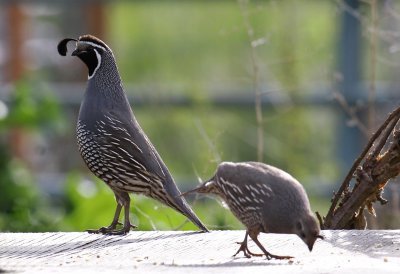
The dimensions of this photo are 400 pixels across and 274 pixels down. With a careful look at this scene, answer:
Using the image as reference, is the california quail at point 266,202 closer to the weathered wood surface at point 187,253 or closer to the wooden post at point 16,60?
the weathered wood surface at point 187,253

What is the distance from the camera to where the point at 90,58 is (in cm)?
512

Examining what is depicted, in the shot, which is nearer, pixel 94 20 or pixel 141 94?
pixel 141 94

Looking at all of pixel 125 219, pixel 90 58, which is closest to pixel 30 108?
pixel 90 58

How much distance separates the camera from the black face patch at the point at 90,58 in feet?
16.7

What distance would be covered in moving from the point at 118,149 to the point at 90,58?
1.51 ft

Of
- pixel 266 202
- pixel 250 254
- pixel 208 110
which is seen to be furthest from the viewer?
pixel 208 110

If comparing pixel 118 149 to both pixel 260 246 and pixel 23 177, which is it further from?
pixel 23 177

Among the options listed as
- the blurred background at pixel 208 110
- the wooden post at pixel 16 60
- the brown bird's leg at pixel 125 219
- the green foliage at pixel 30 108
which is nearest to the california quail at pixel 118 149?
the brown bird's leg at pixel 125 219

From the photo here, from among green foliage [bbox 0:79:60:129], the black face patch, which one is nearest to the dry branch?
the black face patch

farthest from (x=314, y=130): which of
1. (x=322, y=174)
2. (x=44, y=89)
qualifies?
(x=44, y=89)

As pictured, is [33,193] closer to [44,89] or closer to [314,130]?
[44,89]

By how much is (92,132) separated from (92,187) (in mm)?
2506

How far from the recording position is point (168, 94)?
349 inches

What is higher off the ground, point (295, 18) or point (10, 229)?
point (295, 18)
